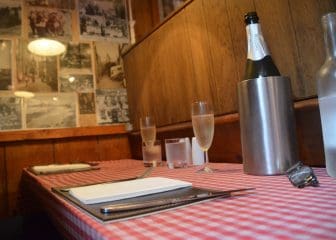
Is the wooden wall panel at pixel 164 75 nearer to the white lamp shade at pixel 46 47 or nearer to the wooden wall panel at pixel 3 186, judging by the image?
the white lamp shade at pixel 46 47

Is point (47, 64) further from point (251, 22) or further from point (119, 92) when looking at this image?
point (251, 22)

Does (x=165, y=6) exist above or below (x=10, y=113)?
above

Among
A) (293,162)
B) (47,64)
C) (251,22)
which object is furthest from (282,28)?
(47,64)

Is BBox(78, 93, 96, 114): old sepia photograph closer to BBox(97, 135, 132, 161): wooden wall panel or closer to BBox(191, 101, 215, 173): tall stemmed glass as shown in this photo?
BBox(97, 135, 132, 161): wooden wall panel

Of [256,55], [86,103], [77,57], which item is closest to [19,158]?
[86,103]

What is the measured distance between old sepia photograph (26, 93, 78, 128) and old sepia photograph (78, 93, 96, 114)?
0.13 ft

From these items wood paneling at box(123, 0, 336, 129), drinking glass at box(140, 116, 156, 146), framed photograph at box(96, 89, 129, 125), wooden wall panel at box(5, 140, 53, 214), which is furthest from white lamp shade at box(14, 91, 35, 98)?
drinking glass at box(140, 116, 156, 146)

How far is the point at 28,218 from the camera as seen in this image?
1423 millimetres

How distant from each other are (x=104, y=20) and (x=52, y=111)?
29.5 inches

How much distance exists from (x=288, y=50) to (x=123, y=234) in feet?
2.67

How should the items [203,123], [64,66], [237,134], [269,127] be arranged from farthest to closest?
[64,66] → [237,134] → [203,123] → [269,127]

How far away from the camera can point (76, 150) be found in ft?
6.52

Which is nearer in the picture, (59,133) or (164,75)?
(164,75)

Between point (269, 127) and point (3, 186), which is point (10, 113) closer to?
point (3, 186)
